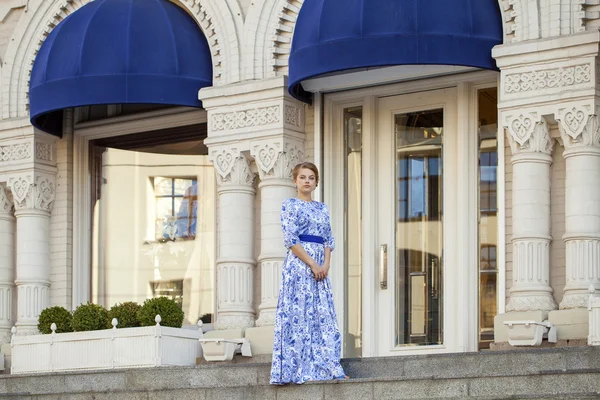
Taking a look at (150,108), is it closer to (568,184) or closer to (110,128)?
(110,128)

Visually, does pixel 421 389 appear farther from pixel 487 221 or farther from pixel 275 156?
pixel 275 156

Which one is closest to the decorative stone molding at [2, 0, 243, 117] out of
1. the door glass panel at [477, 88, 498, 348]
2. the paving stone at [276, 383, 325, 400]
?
the door glass panel at [477, 88, 498, 348]

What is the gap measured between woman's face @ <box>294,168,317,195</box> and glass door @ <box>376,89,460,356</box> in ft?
15.5

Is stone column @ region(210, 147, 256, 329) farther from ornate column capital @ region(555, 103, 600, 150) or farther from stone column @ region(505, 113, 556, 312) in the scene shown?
ornate column capital @ region(555, 103, 600, 150)

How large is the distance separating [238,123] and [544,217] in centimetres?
432

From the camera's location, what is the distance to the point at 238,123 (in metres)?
19.8

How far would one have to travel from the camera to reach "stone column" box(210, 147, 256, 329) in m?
19.8

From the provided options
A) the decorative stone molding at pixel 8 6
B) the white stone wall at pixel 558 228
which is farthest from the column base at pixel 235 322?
the decorative stone molding at pixel 8 6

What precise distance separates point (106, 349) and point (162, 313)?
3.18 feet

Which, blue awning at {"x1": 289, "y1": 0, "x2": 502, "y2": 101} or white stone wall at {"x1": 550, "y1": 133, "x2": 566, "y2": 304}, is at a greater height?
blue awning at {"x1": 289, "y1": 0, "x2": 502, "y2": 101}

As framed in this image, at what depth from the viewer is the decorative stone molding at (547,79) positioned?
17.2 m

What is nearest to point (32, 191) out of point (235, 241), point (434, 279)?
point (235, 241)

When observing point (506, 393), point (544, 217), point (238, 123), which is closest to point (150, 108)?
point (238, 123)

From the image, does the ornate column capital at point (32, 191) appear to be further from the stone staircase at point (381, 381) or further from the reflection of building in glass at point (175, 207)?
the stone staircase at point (381, 381)
